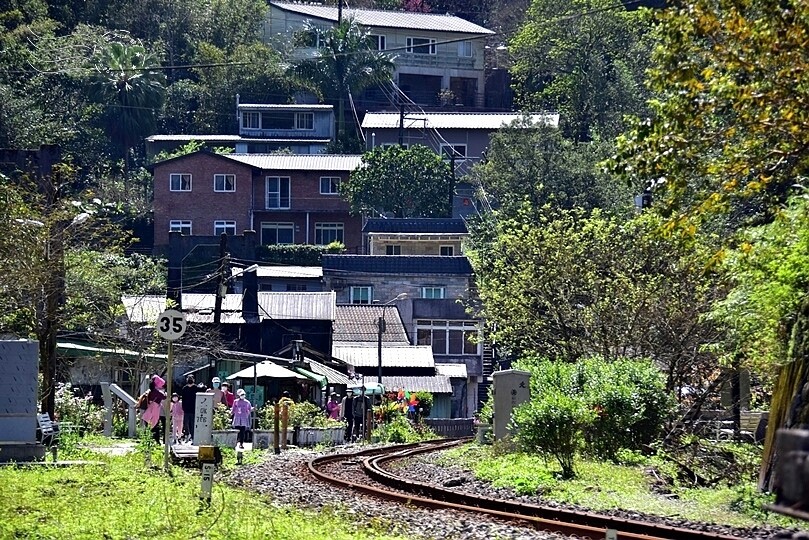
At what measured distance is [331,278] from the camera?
71938 millimetres

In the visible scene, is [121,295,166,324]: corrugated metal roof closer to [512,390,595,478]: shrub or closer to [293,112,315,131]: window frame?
[512,390,595,478]: shrub

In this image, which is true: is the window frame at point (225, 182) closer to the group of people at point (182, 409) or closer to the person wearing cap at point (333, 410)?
the person wearing cap at point (333, 410)

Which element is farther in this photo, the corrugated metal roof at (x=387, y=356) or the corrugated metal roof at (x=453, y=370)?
the corrugated metal roof at (x=453, y=370)

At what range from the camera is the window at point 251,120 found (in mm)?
88938

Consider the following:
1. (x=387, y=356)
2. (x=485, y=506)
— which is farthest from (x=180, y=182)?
(x=485, y=506)

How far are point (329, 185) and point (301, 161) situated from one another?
7.67ft

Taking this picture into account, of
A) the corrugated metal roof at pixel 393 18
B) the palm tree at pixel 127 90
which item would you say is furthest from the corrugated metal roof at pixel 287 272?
the corrugated metal roof at pixel 393 18

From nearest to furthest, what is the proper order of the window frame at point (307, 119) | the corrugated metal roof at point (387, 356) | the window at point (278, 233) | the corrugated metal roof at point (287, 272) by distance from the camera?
1. the corrugated metal roof at point (387, 356)
2. the corrugated metal roof at point (287, 272)
3. the window at point (278, 233)
4. the window frame at point (307, 119)

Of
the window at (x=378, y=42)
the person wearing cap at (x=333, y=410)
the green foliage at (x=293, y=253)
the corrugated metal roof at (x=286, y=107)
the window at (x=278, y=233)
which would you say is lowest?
the person wearing cap at (x=333, y=410)

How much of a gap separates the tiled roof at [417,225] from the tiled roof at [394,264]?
118 inches

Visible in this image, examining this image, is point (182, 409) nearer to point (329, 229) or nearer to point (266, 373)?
point (266, 373)

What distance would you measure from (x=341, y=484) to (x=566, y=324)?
19677 millimetres

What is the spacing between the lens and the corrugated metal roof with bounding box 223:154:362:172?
8162 centimetres

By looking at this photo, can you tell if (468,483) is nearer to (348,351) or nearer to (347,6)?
(348,351)
